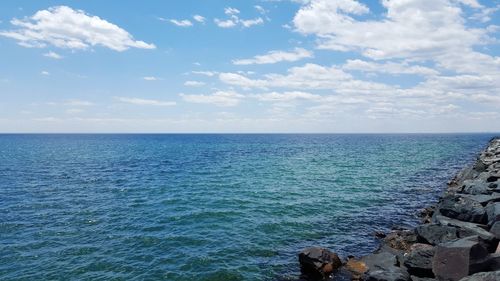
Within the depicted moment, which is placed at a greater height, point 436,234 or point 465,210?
point 465,210

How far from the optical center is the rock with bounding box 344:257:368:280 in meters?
18.9

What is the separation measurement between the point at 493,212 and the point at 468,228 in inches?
142

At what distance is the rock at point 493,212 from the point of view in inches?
A: 870

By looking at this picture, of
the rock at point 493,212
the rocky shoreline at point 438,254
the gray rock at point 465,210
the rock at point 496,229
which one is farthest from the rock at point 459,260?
the gray rock at point 465,210

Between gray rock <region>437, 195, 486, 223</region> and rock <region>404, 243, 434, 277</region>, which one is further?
gray rock <region>437, 195, 486, 223</region>

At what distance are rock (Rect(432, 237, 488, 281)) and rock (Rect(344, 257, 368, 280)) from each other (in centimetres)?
389

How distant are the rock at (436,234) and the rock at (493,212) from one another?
147 inches

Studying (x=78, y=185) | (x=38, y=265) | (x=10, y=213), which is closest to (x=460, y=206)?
(x=38, y=265)

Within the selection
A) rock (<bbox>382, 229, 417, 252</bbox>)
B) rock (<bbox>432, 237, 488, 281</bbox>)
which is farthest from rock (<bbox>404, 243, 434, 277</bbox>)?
rock (<bbox>382, 229, 417, 252</bbox>)

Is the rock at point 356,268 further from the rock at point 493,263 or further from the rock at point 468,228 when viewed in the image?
the rock at point 468,228

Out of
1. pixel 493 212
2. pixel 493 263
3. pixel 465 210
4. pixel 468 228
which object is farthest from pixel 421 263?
pixel 493 212

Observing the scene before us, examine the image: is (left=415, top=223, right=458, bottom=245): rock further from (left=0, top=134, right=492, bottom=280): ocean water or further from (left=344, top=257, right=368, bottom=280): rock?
(left=344, top=257, right=368, bottom=280): rock

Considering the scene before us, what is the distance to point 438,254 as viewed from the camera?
16328 mm

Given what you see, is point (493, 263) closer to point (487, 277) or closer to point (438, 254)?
point (438, 254)
